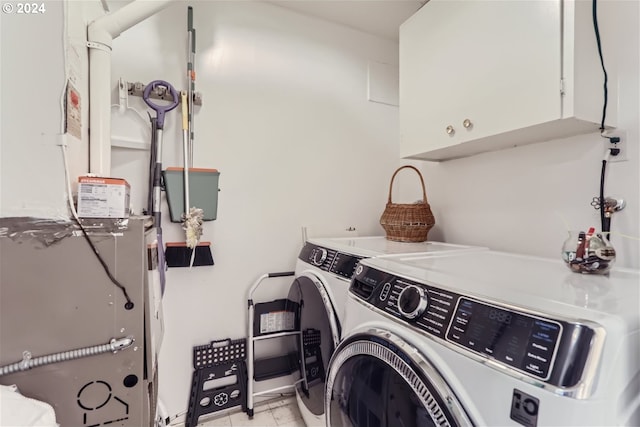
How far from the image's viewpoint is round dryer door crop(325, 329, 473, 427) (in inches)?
24.6

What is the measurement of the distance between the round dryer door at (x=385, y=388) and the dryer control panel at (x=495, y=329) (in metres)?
0.08

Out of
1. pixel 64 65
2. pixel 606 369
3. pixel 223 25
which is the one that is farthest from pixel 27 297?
pixel 223 25

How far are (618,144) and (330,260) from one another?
3.73 ft

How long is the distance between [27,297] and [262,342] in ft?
4.22

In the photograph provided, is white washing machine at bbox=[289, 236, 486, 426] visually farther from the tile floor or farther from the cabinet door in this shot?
the cabinet door

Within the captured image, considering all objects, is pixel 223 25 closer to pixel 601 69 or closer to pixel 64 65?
pixel 64 65

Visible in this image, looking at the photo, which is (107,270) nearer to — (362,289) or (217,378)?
(362,289)

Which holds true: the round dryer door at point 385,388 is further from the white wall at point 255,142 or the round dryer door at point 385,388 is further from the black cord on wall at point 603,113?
the white wall at point 255,142

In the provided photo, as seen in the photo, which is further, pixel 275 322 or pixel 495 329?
pixel 275 322

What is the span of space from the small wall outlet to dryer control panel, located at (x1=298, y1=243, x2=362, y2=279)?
3.18ft

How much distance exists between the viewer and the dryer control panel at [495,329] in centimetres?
49

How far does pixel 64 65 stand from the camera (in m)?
0.90

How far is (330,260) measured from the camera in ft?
4.49

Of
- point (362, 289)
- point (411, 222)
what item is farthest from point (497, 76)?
point (362, 289)
